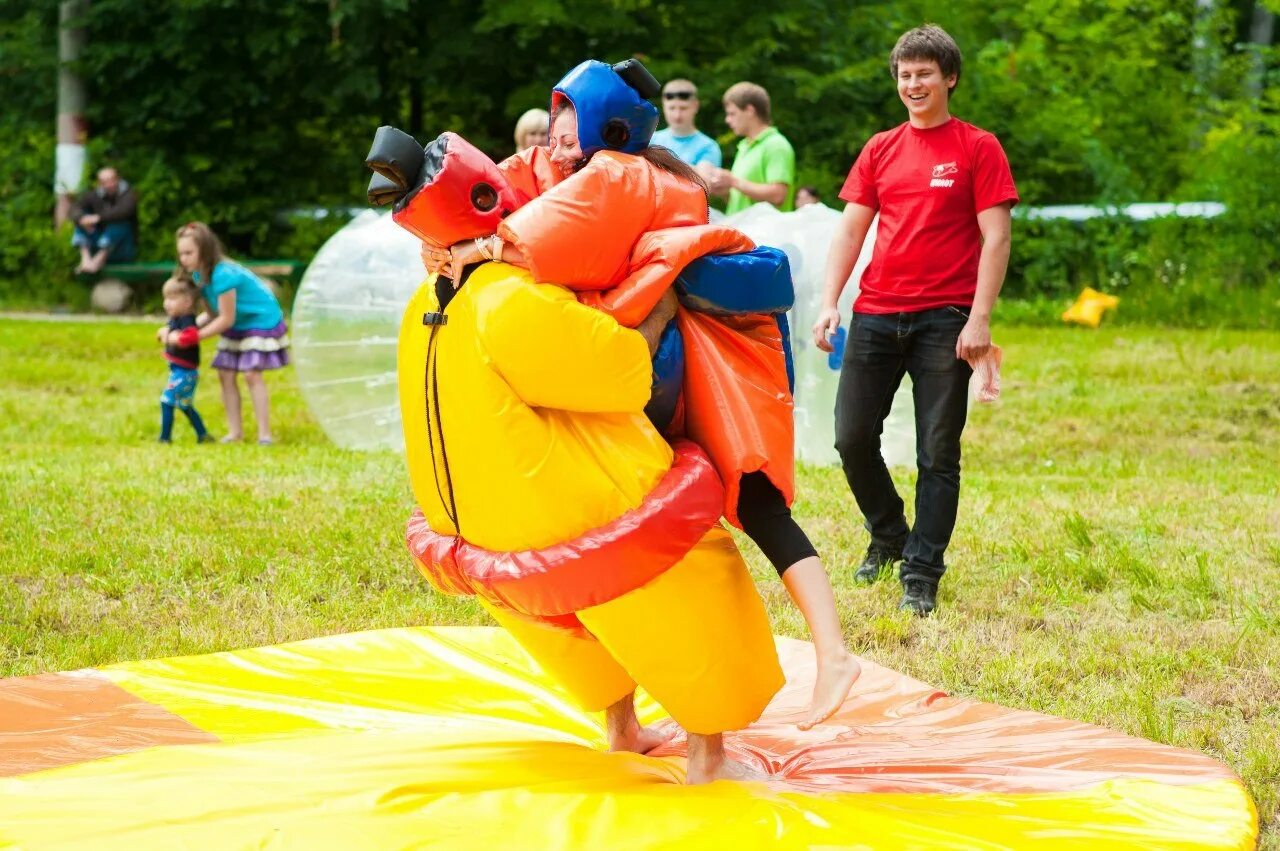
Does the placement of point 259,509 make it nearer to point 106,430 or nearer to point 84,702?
point 84,702

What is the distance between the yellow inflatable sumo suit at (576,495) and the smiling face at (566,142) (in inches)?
11.8

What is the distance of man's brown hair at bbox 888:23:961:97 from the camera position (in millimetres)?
4590

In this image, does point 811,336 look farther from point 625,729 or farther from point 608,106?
point 608,106

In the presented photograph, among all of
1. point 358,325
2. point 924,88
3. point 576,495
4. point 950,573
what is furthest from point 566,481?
point 358,325

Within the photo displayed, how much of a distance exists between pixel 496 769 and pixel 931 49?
258 cm

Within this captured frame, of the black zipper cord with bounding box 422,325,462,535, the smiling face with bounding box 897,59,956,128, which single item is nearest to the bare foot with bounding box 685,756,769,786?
the black zipper cord with bounding box 422,325,462,535

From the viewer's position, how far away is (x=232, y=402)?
841 centimetres

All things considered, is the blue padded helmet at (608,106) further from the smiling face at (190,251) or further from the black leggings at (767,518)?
the smiling face at (190,251)

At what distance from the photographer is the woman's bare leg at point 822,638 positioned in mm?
3006

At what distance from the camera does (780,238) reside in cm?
705

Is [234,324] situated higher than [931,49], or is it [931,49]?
[931,49]

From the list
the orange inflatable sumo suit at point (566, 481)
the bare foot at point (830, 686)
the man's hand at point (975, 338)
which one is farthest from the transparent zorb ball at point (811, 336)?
the orange inflatable sumo suit at point (566, 481)

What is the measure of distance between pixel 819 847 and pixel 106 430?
22.3 feet

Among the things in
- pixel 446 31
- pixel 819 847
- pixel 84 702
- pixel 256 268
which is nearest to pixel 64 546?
pixel 84 702
